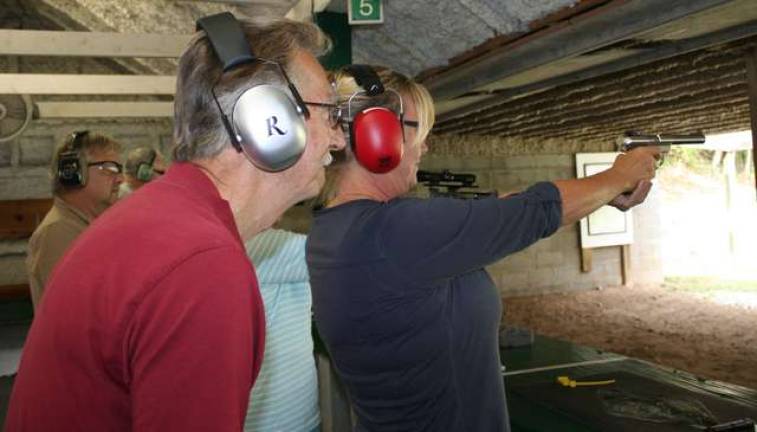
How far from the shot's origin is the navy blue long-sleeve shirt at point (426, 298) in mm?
1284

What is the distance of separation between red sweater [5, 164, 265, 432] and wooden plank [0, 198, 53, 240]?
234 inches

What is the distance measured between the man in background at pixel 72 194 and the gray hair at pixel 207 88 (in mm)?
1722

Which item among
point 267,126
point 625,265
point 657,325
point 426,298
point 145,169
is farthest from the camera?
point 625,265

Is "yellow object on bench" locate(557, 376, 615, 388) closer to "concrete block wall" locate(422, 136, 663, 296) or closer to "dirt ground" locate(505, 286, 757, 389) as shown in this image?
"dirt ground" locate(505, 286, 757, 389)

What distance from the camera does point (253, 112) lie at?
0.87 metres

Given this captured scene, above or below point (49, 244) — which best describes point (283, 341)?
below

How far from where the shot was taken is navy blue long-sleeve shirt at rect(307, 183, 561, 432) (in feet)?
4.21

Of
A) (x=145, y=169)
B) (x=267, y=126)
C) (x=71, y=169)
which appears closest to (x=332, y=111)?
(x=267, y=126)

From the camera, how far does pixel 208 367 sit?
2.15ft

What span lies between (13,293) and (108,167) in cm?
352

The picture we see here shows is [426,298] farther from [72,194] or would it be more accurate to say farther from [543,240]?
[543,240]

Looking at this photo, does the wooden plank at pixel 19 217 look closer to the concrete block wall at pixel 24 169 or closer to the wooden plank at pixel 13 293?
the concrete block wall at pixel 24 169

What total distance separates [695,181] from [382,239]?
15.6m

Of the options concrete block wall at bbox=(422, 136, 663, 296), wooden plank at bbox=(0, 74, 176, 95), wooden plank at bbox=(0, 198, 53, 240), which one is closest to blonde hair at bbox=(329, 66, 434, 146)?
wooden plank at bbox=(0, 74, 176, 95)
